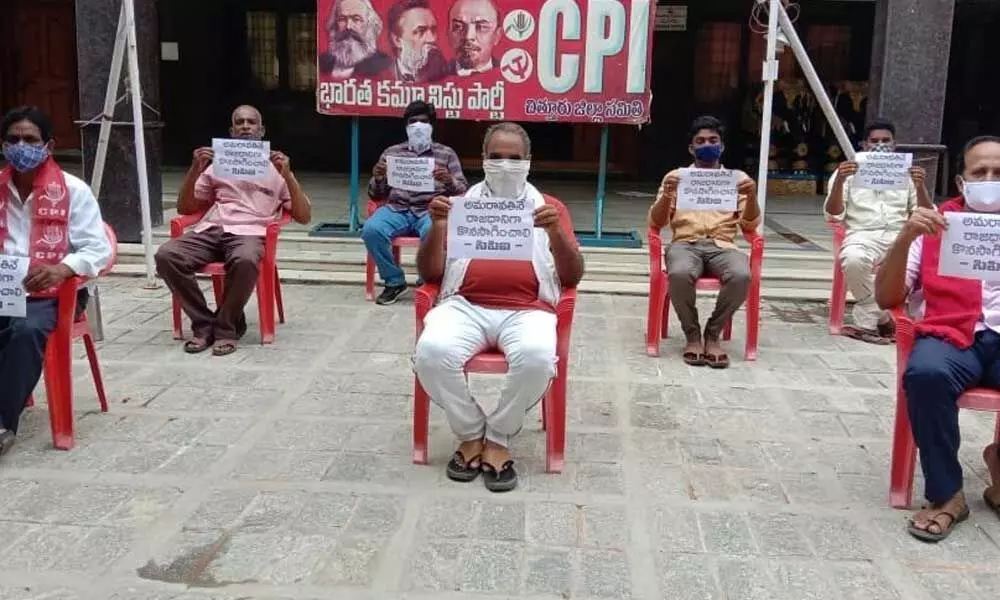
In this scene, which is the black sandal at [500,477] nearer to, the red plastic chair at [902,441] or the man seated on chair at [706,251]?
the red plastic chair at [902,441]

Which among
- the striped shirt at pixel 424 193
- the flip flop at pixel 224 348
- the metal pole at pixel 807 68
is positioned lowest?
the flip flop at pixel 224 348

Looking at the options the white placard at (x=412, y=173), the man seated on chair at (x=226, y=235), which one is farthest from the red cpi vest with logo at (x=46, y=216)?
the white placard at (x=412, y=173)

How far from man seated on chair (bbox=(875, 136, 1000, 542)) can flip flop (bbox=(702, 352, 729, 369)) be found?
178cm

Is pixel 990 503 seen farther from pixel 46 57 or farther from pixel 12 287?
pixel 46 57

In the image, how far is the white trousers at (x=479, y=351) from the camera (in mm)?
3480

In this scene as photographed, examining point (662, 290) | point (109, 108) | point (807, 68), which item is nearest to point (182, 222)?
point (109, 108)

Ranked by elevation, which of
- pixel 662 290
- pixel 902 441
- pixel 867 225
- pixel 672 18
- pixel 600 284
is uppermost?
pixel 672 18

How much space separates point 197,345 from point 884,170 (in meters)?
4.14

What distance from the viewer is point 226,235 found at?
5.45 m

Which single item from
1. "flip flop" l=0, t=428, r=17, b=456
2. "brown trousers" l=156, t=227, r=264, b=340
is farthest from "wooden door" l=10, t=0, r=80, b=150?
"flip flop" l=0, t=428, r=17, b=456

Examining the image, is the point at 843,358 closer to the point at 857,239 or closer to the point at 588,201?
the point at 857,239

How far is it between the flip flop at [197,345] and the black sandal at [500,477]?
7.74ft

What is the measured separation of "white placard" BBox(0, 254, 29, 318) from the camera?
3.58m

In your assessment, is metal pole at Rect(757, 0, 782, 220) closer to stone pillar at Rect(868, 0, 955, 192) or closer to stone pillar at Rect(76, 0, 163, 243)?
stone pillar at Rect(868, 0, 955, 192)
